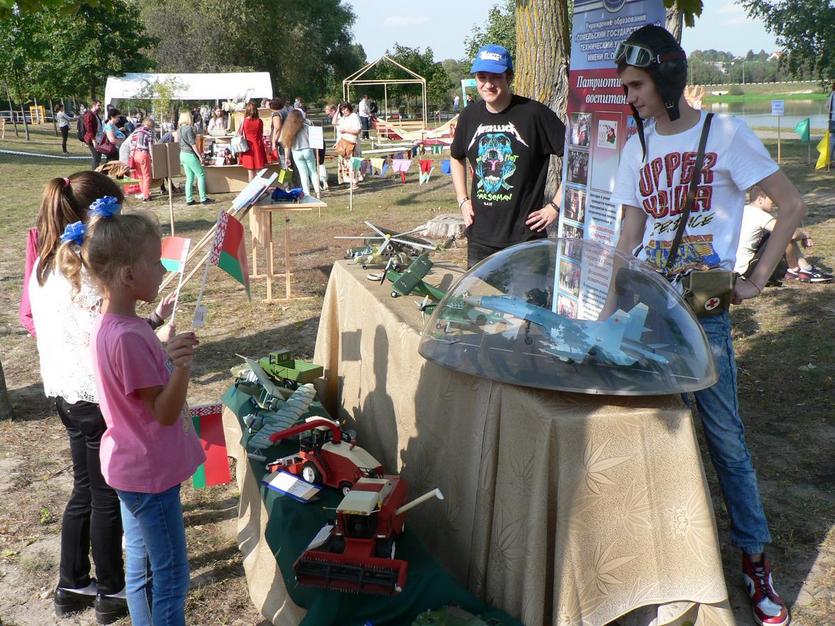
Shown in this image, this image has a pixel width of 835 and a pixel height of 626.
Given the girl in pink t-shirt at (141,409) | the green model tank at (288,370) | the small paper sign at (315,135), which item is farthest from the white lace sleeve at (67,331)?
the small paper sign at (315,135)

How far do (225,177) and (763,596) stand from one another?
16.2m

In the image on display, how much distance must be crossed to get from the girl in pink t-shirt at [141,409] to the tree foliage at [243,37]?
4916 cm

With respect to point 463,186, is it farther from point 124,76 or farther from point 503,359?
point 124,76

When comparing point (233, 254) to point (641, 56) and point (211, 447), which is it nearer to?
point (211, 447)

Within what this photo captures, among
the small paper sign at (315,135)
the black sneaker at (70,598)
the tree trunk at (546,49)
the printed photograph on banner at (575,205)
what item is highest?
the tree trunk at (546,49)

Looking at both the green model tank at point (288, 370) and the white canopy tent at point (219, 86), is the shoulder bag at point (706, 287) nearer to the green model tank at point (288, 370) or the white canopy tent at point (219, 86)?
the green model tank at point (288, 370)

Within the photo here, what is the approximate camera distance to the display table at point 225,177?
17312 mm

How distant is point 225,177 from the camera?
687 inches

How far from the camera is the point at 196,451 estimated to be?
2611 millimetres

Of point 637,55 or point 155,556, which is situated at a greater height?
point 637,55

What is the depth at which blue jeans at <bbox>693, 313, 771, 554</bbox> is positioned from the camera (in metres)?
2.73

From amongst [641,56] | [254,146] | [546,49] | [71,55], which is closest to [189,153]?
[254,146]

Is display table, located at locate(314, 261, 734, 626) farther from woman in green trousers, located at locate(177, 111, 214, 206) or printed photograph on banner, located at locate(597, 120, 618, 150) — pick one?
woman in green trousers, located at locate(177, 111, 214, 206)

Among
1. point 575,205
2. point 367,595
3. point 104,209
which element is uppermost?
point 104,209
